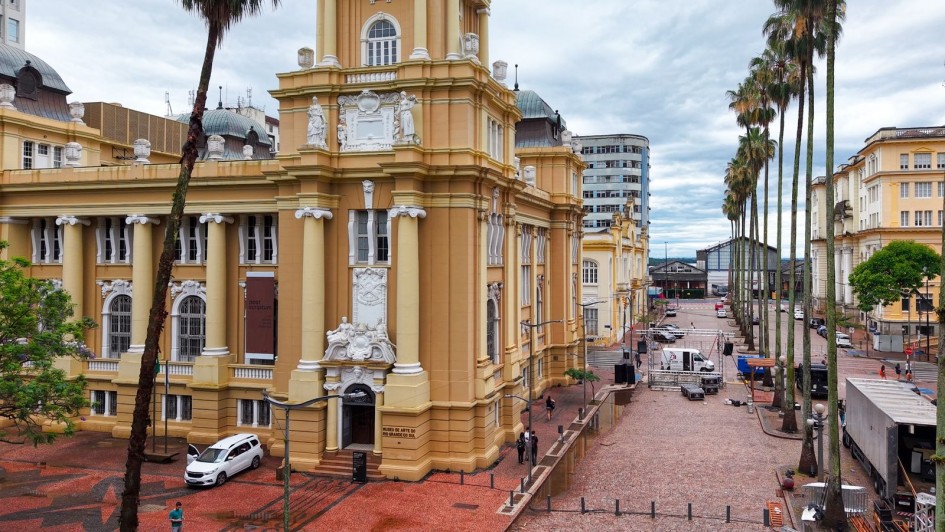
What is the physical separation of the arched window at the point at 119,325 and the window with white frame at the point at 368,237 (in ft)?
49.3

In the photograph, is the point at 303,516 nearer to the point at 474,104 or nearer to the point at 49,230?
the point at 474,104

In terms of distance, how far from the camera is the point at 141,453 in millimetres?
18984

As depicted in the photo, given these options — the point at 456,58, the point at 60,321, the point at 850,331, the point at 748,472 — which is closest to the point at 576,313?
the point at 748,472

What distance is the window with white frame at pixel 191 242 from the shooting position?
119 feet

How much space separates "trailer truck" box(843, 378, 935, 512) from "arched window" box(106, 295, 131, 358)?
3620cm

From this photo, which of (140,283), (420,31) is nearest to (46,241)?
(140,283)

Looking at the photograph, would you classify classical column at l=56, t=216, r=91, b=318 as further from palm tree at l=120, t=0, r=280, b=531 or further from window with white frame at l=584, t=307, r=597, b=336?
window with white frame at l=584, t=307, r=597, b=336

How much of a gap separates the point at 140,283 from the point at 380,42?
17800mm

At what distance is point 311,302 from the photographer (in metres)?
30.7

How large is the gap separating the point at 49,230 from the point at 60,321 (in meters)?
17.5

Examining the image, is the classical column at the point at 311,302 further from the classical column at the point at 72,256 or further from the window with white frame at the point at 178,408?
the classical column at the point at 72,256

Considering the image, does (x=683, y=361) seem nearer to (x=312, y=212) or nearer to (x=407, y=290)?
(x=407, y=290)

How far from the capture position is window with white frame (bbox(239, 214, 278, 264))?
3519 centimetres

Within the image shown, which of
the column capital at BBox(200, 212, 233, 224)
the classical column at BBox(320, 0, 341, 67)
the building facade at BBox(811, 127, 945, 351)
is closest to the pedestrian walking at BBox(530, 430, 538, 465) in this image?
the column capital at BBox(200, 212, 233, 224)
